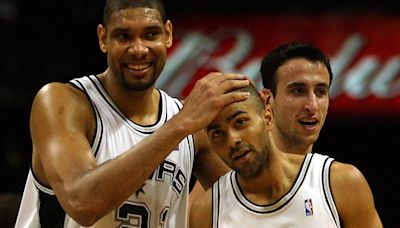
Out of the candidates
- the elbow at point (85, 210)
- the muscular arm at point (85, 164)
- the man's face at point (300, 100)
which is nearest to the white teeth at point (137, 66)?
the muscular arm at point (85, 164)

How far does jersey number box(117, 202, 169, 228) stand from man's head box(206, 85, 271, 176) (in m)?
0.38

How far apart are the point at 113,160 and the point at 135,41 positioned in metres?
0.56

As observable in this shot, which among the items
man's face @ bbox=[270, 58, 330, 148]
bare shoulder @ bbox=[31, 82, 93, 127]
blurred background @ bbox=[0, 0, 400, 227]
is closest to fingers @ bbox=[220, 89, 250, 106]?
bare shoulder @ bbox=[31, 82, 93, 127]

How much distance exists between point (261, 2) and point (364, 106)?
1.25 metres

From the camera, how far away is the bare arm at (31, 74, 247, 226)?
280 centimetres

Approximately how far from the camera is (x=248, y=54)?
7.34 metres

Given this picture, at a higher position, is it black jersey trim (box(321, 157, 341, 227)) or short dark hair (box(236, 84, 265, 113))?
short dark hair (box(236, 84, 265, 113))

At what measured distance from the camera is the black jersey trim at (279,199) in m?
3.18

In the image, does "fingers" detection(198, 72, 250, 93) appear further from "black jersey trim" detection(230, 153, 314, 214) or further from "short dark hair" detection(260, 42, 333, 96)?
"short dark hair" detection(260, 42, 333, 96)

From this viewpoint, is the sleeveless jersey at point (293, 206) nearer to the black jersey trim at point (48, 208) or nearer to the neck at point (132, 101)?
the neck at point (132, 101)

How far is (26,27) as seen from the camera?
761cm

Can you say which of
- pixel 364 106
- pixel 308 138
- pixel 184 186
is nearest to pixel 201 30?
pixel 364 106

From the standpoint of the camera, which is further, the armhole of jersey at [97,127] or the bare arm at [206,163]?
the bare arm at [206,163]

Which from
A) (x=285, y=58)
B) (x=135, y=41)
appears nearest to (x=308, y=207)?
(x=135, y=41)
